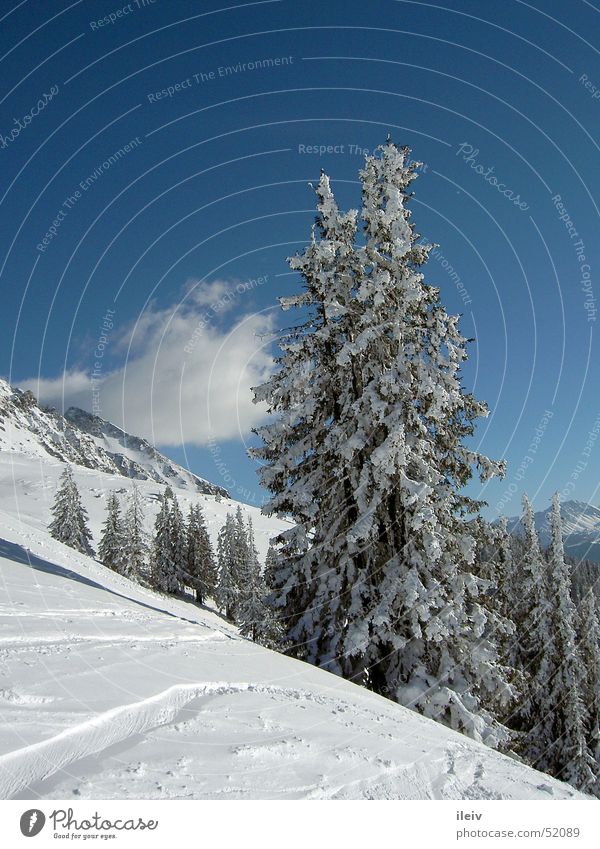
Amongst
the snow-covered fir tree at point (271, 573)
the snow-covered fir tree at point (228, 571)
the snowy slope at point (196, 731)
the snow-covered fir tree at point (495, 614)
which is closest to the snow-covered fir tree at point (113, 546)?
the snow-covered fir tree at point (228, 571)

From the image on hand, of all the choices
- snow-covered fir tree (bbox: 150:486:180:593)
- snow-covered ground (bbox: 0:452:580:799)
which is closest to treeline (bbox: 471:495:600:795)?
snow-covered ground (bbox: 0:452:580:799)

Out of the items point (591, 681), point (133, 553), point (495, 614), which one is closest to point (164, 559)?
point (133, 553)

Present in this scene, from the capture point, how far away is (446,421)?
42.6 feet

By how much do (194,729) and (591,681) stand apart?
38.3 metres

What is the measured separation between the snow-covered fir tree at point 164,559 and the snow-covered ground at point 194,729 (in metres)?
58.6

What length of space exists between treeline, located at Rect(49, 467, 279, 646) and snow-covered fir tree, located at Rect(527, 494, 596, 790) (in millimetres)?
25839

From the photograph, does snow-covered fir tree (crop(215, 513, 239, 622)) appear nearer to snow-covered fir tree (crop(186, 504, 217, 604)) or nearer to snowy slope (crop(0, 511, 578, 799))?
snow-covered fir tree (crop(186, 504, 217, 604))

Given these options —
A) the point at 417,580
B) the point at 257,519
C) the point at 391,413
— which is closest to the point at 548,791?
the point at 417,580
